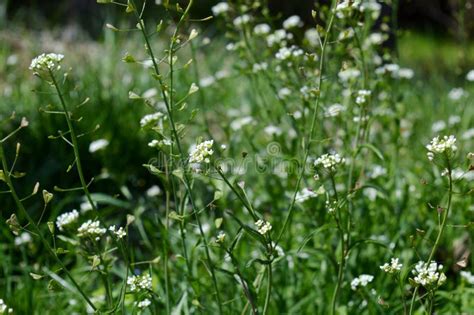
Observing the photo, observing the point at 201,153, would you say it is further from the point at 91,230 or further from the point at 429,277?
the point at 429,277

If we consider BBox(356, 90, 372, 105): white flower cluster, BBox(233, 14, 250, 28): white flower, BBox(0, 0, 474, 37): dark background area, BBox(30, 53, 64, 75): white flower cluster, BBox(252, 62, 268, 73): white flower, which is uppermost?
BBox(30, 53, 64, 75): white flower cluster

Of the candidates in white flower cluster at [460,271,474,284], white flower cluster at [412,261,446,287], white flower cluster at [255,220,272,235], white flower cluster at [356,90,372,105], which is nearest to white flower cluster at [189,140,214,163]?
white flower cluster at [255,220,272,235]

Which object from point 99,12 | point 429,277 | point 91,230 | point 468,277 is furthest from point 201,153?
point 99,12

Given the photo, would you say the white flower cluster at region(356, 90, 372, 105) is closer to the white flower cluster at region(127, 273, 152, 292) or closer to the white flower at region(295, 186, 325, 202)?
the white flower at region(295, 186, 325, 202)

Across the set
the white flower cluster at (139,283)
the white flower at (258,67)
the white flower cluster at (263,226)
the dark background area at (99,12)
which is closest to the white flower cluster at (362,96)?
the white flower at (258,67)

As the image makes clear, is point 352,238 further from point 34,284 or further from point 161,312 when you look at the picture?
point 34,284

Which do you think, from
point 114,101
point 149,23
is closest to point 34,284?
point 114,101

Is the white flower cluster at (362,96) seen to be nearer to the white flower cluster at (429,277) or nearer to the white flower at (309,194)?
the white flower at (309,194)

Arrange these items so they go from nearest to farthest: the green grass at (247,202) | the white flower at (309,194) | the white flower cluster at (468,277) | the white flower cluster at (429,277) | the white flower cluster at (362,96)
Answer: the white flower cluster at (429,277)
the white flower at (309,194)
the green grass at (247,202)
the white flower cluster at (468,277)
the white flower cluster at (362,96)
